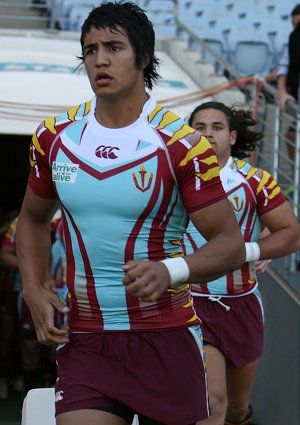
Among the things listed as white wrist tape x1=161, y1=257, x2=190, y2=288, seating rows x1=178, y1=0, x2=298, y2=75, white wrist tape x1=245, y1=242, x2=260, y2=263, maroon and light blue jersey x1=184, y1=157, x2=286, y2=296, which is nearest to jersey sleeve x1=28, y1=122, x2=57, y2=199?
white wrist tape x1=161, y1=257, x2=190, y2=288

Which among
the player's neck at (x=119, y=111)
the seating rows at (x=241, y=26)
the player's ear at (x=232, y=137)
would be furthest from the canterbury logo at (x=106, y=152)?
the seating rows at (x=241, y=26)

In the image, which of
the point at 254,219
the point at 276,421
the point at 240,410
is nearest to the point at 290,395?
the point at 276,421

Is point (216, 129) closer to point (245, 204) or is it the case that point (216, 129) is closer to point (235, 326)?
point (245, 204)

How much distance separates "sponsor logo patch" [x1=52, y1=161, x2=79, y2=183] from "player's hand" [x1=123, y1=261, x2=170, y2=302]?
2.36ft

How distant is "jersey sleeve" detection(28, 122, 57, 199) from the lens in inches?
174

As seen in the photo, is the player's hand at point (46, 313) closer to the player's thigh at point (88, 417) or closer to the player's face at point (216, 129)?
the player's thigh at point (88, 417)

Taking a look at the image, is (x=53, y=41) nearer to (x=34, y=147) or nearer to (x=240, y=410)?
(x=240, y=410)

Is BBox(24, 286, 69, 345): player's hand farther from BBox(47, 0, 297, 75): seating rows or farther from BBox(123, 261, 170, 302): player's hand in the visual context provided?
BBox(47, 0, 297, 75): seating rows

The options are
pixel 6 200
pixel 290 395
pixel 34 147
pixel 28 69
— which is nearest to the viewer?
pixel 34 147

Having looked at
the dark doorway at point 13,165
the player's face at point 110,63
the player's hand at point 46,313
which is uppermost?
the player's face at point 110,63

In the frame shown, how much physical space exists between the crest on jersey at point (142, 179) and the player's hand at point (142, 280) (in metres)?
0.57

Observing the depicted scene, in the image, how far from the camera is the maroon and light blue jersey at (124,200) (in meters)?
4.21

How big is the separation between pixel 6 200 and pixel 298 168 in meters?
6.38

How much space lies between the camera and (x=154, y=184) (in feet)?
13.8
